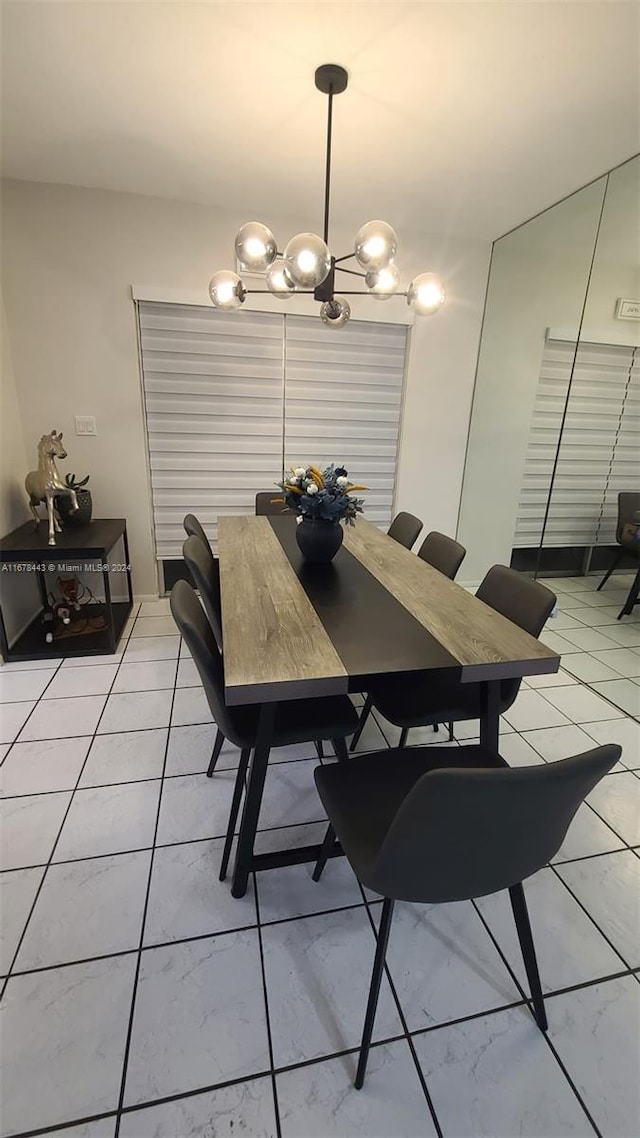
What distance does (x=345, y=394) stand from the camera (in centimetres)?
329

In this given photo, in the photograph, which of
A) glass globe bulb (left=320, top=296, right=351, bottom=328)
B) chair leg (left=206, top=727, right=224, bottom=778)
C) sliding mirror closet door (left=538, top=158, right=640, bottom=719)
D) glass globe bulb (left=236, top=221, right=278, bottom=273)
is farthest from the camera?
sliding mirror closet door (left=538, top=158, right=640, bottom=719)

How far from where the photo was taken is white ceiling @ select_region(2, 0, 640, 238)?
1.47 metres

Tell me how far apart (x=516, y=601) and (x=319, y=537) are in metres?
Answer: 0.77

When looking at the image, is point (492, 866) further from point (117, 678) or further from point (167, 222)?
point (167, 222)

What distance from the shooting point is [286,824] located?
163cm

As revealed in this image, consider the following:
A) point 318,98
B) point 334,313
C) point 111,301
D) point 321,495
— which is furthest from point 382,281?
point 111,301

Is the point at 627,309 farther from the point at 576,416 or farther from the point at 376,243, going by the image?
the point at 376,243

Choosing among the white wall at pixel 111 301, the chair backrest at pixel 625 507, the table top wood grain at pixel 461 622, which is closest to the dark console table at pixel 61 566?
the white wall at pixel 111 301

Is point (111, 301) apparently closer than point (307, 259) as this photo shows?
No

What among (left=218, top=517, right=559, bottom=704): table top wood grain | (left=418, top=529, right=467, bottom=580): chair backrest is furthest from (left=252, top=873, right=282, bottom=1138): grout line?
(left=418, top=529, right=467, bottom=580): chair backrest

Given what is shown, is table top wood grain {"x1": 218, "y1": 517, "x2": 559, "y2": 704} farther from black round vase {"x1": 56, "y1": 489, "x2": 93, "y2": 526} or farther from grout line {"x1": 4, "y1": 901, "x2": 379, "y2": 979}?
black round vase {"x1": 56, "y1": 489, "x2": 93, "y2": 526}

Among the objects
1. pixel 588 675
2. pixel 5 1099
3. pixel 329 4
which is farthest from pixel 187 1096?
pixel 329 4

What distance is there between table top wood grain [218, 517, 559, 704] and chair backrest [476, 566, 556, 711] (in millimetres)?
170

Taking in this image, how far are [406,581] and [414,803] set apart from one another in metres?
1.07
